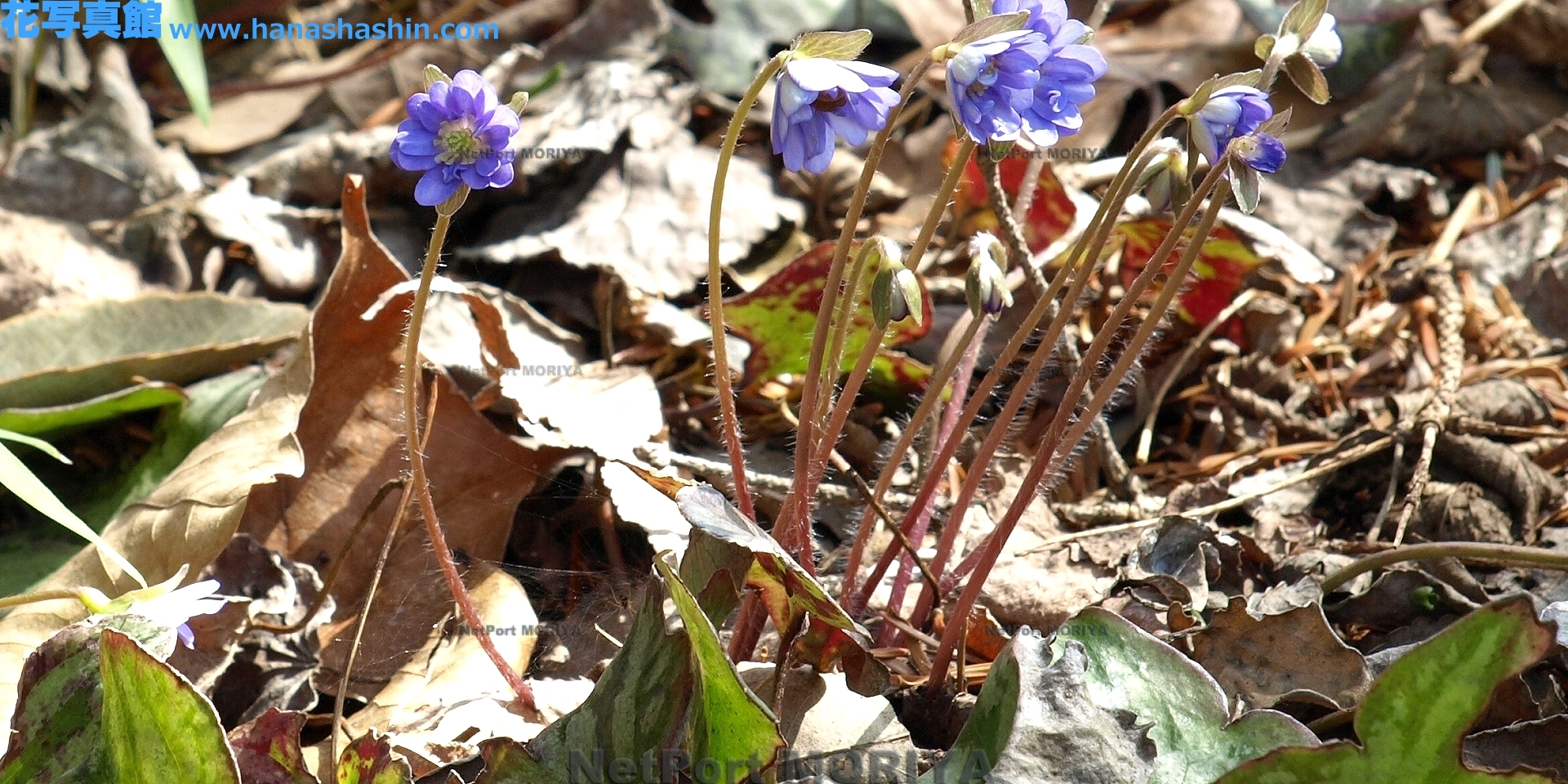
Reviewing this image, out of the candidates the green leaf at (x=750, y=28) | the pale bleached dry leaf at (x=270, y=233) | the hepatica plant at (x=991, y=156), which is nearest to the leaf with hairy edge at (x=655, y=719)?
the hepatica plant at (x=991, y=156)

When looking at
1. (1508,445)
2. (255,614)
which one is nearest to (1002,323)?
(1508,445)

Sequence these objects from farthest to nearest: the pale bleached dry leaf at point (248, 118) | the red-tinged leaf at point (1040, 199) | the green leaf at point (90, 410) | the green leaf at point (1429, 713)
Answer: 1. the pale bleached dry leaf at point (248, 118)
2. the red-tinged leaf at point (1040, 199)
3. the green leaf at point (90, 410)
4. the green leaf at point (1429, 713)

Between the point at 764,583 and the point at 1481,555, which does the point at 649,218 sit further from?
the point at 1481,555

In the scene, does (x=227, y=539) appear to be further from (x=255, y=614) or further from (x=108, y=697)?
(x=108, y=697)

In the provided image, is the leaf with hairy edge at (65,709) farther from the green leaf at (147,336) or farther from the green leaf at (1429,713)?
the green leaf at (1429,713)

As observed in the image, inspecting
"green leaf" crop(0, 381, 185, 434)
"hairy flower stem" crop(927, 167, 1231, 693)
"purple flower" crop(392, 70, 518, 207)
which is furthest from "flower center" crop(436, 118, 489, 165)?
"green leaf" crop(0, 381, 185, 434)

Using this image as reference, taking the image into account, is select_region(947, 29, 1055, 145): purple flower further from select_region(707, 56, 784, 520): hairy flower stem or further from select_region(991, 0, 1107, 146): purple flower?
select_region(707, 56, 784, 520): hairy flower stem
